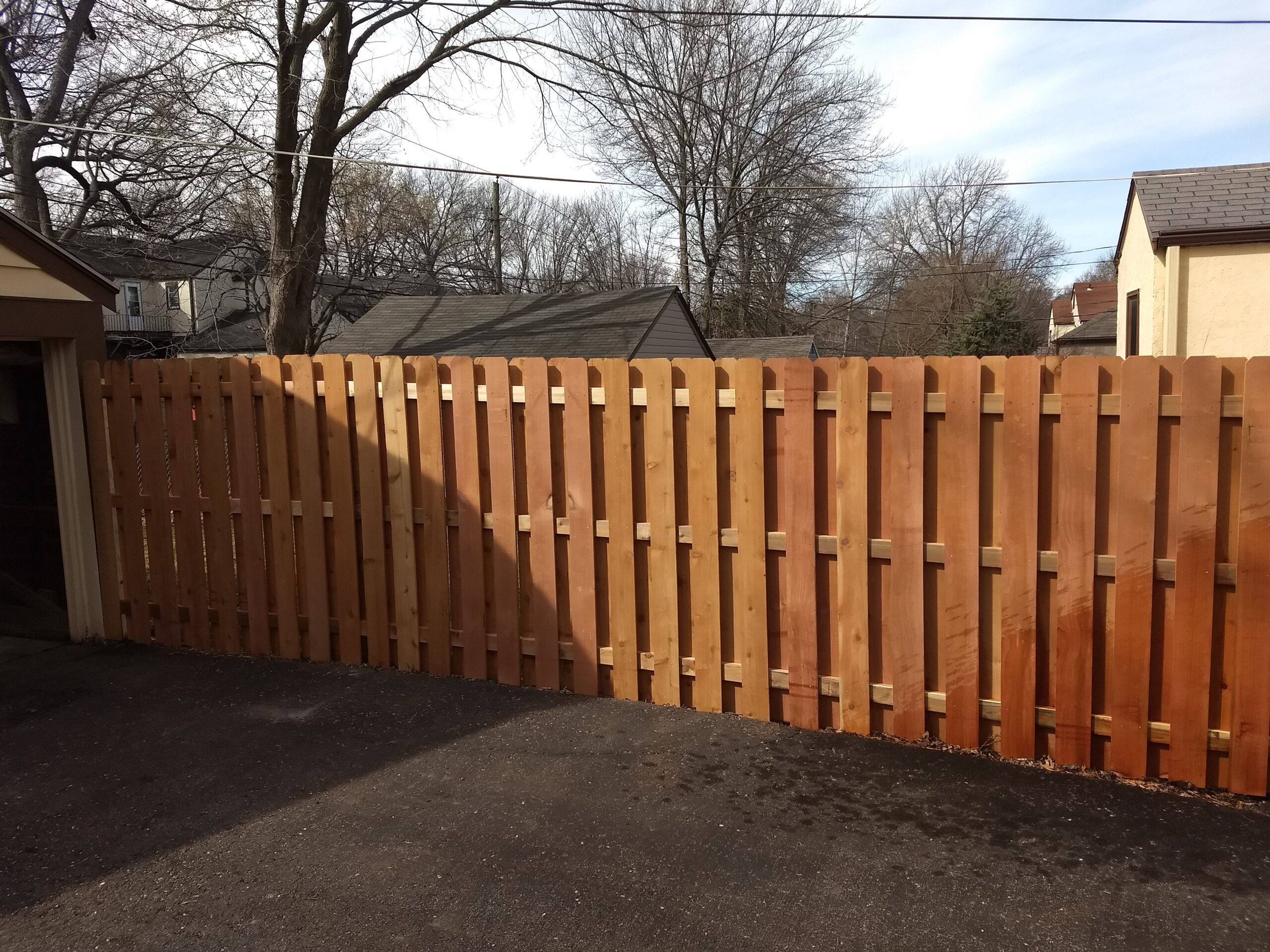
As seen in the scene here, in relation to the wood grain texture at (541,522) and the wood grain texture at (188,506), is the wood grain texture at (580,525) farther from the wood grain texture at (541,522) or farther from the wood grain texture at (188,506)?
the wood grain texture at (188,506)

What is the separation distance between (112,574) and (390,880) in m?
4.10

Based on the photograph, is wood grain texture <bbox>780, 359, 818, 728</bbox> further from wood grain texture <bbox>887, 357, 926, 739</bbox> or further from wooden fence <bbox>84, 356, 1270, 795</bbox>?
wood grain texture <bbox>887, 357, 926, 739</bbox>

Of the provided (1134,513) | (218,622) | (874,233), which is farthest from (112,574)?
(874,233)

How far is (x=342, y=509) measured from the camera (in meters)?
5.40

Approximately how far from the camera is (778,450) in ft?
14.4

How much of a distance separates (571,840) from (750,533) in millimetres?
1705

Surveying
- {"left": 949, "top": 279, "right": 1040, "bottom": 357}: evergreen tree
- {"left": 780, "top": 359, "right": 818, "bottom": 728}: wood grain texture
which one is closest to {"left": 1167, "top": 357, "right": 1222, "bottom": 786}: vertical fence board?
{"left": 780, "top": 359, "right": 818, "bottom": 728}: wood grain texture

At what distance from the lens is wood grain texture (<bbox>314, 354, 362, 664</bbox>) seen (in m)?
5.35

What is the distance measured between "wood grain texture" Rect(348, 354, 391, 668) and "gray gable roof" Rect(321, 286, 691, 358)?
376 inches

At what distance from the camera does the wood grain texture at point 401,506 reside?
205 inches

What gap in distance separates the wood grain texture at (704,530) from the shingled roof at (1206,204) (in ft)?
33.6

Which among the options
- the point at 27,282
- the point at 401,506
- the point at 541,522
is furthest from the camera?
the point at 27,282

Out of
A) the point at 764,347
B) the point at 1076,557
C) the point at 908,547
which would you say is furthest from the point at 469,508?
the point at 764,347

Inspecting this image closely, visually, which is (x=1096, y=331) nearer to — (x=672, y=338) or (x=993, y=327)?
(x=993, y=327)
